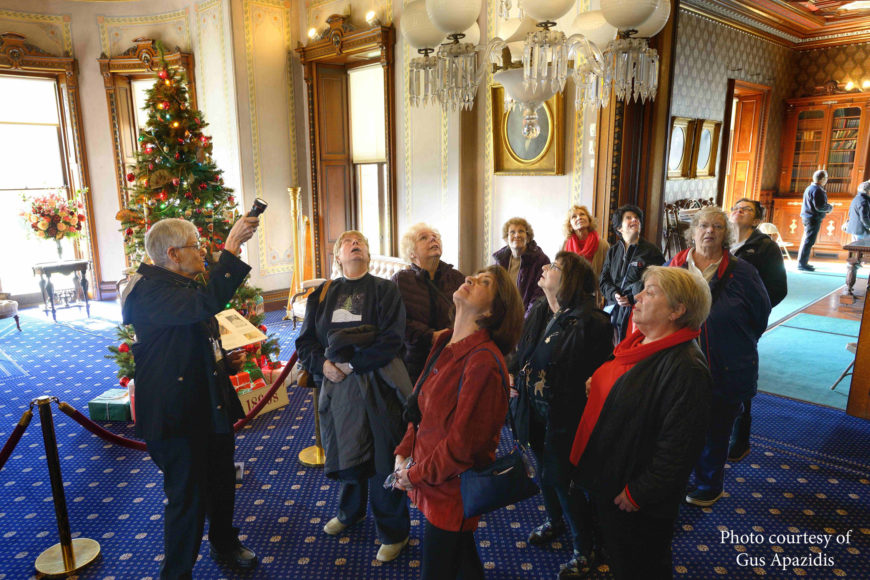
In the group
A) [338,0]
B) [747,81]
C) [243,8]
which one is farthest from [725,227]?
[747,81]

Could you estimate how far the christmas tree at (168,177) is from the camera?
4527 millimetres

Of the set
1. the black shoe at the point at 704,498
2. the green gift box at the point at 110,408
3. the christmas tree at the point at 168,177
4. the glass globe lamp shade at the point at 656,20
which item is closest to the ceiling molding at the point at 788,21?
the glass globe lamp shade at the point at 656,20

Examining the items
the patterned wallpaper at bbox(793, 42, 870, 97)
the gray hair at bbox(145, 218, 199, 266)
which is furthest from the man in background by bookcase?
the gray hair at bbox(145, 218, 199, 266)

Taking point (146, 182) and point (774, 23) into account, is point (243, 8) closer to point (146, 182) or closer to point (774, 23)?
point (146, 182)

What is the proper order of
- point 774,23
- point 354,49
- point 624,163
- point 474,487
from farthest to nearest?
point 774,23
point 354,49
point 624,163
point 474,487

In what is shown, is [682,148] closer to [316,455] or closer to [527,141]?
[527,141]

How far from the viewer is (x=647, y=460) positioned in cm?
190

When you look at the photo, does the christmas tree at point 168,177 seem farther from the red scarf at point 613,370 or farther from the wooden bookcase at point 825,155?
the wooden bookcase at point 825,155

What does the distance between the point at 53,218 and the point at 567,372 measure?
7510 millimetres

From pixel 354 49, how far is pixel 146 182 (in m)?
3.23

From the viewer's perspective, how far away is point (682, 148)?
743 cm

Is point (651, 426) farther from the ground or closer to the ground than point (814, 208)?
closer to the ground

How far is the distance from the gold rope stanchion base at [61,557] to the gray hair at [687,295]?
2917 mm

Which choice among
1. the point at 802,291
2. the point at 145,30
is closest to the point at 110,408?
the point at 145,30
